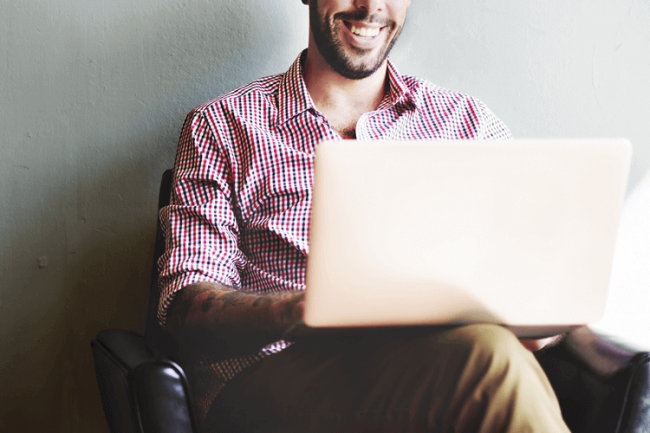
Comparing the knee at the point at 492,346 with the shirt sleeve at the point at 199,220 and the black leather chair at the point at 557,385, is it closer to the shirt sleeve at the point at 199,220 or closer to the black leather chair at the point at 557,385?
the black leather chair at the point at 557,385

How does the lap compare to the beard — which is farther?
the beard

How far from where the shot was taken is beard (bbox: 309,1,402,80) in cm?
125

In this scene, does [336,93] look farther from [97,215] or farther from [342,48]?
[97,215]

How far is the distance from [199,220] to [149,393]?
1.36ft

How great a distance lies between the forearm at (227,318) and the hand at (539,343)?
1.32ft

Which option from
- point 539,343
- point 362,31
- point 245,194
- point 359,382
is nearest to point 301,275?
point 245,194

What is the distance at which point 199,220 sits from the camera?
106cm

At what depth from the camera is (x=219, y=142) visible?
1.12m

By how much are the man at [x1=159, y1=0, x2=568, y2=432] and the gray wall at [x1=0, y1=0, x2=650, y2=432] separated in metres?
0.20

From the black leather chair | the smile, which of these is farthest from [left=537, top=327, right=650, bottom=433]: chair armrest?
the smile

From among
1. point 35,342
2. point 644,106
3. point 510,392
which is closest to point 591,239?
point 510,392

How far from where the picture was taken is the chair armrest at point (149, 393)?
0.71 meters

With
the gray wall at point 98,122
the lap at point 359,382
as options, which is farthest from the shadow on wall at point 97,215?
the lap at point 359,382

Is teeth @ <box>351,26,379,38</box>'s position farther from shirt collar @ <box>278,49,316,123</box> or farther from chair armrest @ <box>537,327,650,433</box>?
chair armrest @ <box>537,327,650,433</box>
